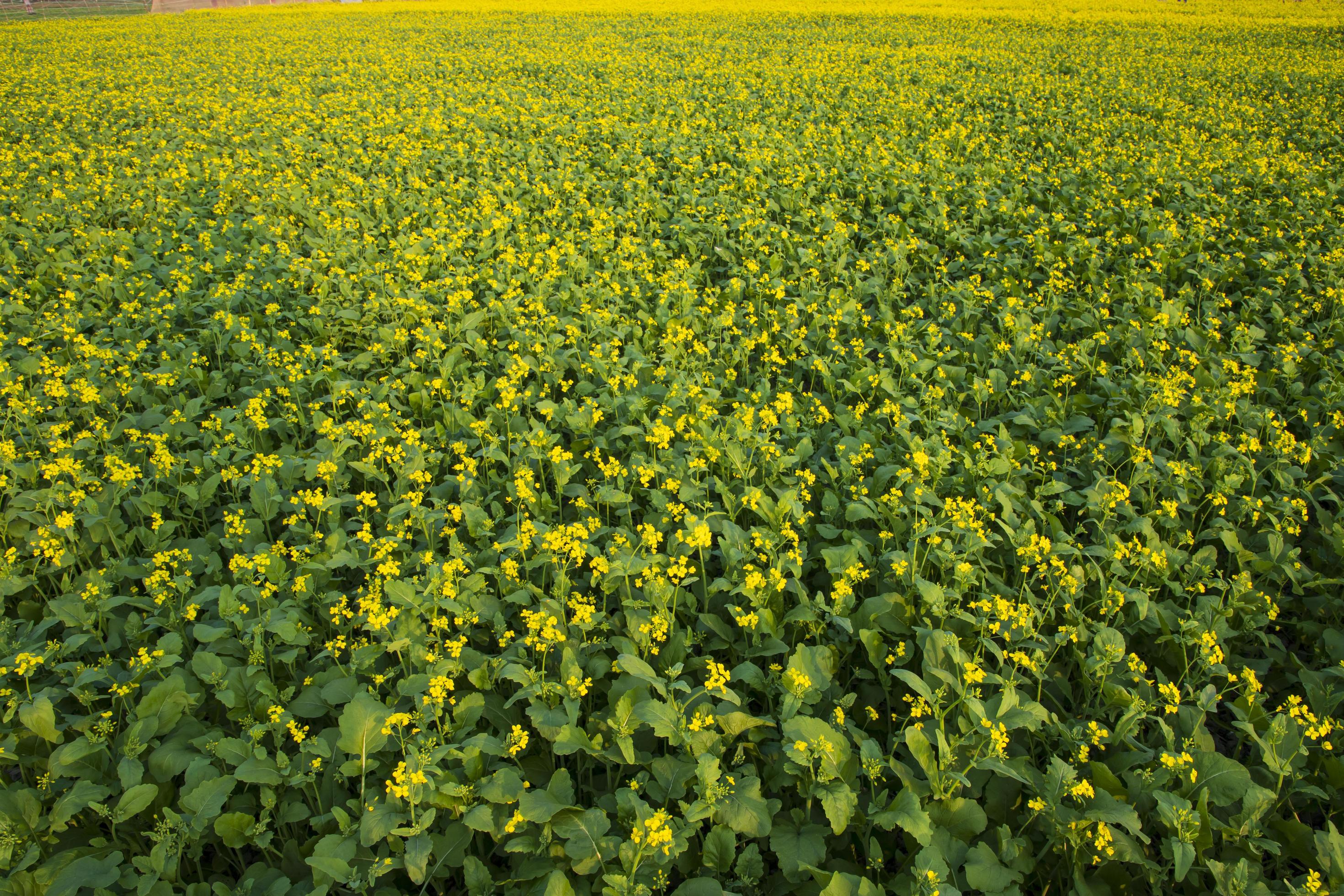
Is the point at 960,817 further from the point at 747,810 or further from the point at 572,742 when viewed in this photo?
the point at 572,742

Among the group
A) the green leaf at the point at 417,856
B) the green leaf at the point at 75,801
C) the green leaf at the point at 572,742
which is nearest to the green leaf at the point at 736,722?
the green leaf at the point at 572,742

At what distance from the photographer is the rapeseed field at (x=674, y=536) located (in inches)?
103

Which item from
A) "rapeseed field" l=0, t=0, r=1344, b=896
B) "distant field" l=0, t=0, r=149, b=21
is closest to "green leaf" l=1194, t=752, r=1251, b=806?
"rapeseed field" l=0, t=0, r=1344, b=896

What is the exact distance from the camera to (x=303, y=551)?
12.4ft

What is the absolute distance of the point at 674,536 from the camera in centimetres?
375

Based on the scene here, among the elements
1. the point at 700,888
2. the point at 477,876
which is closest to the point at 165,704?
the point at 477,876

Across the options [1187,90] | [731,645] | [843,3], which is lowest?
[731,645]

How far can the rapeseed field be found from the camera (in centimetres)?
262

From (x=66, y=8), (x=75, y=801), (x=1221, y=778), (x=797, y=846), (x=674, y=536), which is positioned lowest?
(x=797, y=846)

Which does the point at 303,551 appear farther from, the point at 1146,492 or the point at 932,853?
the point at 1146,492

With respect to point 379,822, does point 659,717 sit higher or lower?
higher

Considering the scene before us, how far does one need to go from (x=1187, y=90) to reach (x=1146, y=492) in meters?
18.5

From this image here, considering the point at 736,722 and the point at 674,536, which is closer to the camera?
the point at 736,722

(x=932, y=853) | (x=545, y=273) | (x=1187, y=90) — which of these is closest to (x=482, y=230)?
(x=545, y=273)
